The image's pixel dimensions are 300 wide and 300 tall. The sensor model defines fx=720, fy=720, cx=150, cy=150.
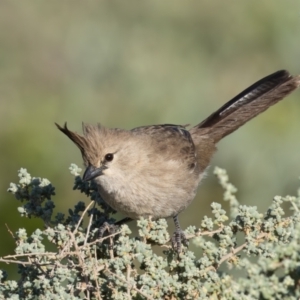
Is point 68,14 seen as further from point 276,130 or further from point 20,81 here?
point 276,130

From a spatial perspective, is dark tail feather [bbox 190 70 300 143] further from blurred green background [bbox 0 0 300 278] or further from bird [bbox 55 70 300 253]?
blurred green background [bbox 0 0 300 278]

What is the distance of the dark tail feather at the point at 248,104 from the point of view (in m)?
6.35

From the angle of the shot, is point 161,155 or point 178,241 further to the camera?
point 161,155

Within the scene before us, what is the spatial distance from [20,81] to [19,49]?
0.45 metres

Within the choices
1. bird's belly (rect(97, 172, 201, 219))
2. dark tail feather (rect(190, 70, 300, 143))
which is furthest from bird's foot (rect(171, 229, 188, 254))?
dark tail feather (rect(190, 70, 300, 143))

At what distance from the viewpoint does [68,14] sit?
28.3ft

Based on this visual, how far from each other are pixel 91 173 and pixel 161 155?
0.87 metres

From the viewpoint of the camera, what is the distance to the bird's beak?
4793 mm

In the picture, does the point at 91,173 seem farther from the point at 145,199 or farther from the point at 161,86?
the point at 161,86

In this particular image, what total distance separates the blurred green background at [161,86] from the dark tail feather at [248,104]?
31 centimetres

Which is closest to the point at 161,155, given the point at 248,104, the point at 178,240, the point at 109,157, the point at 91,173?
the point at 109,157

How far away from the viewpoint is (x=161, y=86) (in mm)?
7375

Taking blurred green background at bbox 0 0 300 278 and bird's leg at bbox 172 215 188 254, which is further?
blurred green background at bbox 0 0 300 278

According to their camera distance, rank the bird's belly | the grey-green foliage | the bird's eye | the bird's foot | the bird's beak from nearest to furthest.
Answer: the grey-green foliage < the bird's foot < the bird's beak < the bird's belly < the bird's eye
